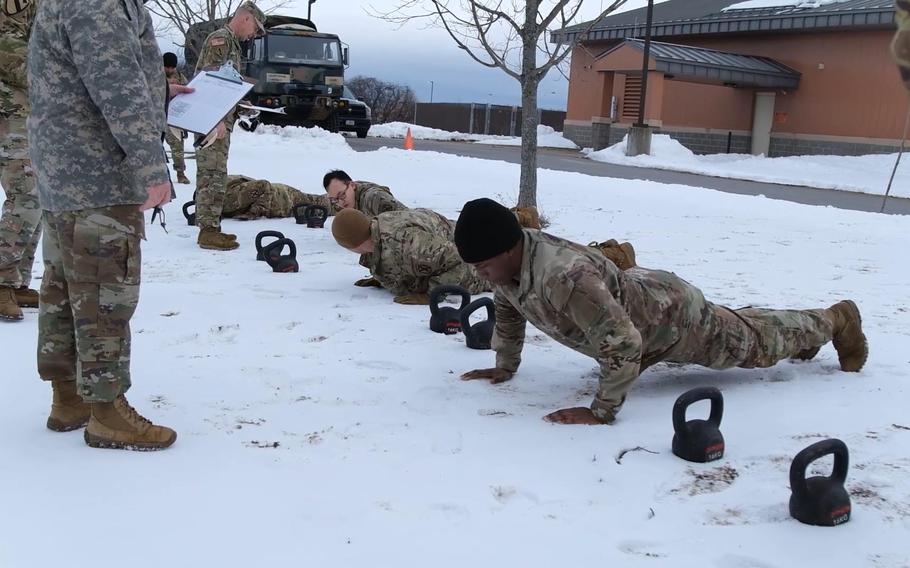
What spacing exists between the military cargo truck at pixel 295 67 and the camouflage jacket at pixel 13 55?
1667 cm

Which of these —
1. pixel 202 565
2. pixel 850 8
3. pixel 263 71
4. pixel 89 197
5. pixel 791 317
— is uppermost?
pixel 850 8

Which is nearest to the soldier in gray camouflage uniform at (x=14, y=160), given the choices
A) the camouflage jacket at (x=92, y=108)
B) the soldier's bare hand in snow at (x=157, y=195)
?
the camouflage jacket at (x=92, y=108)

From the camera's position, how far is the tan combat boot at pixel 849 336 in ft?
13.2

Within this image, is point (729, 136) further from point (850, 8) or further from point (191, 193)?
point (191, 193)

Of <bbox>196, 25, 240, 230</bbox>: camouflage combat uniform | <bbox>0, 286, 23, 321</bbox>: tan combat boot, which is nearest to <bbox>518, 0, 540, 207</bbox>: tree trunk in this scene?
<bbox>196, 25, 240, 230</bbox>: camouflage combat uniform

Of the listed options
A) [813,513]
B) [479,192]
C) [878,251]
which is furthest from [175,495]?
[479,192]

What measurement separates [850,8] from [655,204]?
16.4 m

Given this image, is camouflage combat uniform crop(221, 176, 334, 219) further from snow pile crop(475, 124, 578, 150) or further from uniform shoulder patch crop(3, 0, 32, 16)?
snow pile crop(475, 124, 578, 150)

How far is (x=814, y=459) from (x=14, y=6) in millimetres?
4248

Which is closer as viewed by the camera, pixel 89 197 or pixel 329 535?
pixel 329 535

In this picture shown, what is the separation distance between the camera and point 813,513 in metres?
2.54

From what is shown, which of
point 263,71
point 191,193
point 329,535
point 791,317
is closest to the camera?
point 329,535

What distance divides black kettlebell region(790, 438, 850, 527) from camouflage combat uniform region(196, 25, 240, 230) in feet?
17.2

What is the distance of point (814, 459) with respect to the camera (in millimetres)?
A: 2529
